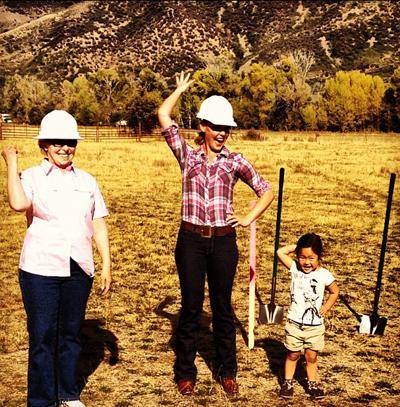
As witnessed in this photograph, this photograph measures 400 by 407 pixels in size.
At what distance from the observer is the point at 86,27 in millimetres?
133625

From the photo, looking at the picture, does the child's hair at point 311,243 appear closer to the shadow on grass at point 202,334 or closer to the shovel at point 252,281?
the shovel at point 252,281

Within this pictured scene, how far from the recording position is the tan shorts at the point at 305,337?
425 centimetres

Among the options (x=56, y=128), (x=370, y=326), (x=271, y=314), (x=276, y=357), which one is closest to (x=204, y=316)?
(x=271, y=314)

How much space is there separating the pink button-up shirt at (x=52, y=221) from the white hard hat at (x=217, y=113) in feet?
3.47

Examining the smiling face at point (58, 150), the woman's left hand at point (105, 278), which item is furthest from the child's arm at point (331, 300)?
the smiling face at point (58, 150)

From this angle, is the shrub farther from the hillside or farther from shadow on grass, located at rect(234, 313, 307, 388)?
the hillside

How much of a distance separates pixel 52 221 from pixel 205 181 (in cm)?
117

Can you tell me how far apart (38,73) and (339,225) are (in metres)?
117

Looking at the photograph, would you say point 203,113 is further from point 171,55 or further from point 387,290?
point 171,55

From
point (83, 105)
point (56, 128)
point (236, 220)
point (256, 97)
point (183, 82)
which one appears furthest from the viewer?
point (83, 105)

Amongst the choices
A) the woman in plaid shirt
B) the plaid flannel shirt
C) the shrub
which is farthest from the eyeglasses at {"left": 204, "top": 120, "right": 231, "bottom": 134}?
the shrub

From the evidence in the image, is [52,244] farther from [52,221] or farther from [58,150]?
[58,150]

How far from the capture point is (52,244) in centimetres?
348

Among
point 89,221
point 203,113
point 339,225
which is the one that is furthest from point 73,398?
point 339,225
